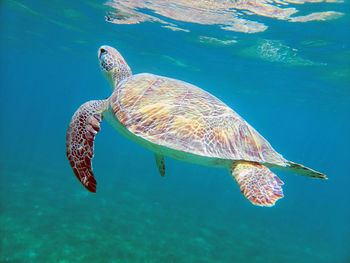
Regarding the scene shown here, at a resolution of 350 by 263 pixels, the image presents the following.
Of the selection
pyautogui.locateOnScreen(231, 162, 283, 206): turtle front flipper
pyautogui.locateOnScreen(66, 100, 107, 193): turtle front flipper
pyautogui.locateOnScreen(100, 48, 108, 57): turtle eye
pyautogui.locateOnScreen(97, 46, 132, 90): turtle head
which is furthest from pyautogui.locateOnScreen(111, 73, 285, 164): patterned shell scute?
pyautogui.locateOnScreen(100, 48, 108, 57): turtle eye

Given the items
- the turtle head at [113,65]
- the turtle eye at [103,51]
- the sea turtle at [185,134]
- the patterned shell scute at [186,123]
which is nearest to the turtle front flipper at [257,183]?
the sea turtle at [185,134]

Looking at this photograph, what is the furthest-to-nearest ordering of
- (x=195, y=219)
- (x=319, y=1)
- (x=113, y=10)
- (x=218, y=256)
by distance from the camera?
1. (x=113, y=10)
2. (x=195, y=219)
3. (x=319, y=1)
4. (x=218, y=256)

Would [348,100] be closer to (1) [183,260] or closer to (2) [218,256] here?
(2) [218,256]

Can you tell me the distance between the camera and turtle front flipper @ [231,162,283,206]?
233cm

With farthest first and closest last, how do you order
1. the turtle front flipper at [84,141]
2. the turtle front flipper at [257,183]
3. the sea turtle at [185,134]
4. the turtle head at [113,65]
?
the turtle head at [113,65] < the turtle front flipper at [84,141] < the sea turtle at [185,134] < the turtle front flipper at [257,183]

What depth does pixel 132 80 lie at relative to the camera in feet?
12.8

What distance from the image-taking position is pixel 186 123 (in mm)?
2889

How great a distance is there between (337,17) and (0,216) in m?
14.0

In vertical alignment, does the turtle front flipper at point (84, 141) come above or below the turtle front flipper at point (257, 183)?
below

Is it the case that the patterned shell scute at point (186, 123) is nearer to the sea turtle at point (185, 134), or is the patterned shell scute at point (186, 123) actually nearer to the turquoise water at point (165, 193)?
the sea turtle at point (185, 134)

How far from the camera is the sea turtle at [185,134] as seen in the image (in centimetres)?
263

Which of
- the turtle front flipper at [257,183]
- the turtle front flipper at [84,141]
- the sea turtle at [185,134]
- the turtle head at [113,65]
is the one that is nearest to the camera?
→ the turtle front flipper at [257,183]

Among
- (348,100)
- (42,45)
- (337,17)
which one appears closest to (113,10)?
(337,17)

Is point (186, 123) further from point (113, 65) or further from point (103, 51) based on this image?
point (103, 51)
